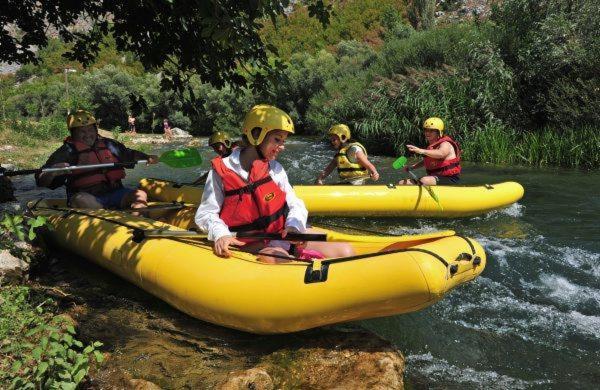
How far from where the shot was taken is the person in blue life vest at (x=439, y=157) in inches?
239

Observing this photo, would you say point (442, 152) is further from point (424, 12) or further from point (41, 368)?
point (424, 12)

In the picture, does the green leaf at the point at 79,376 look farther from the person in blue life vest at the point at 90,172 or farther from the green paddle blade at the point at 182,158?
the green paddle blade at the point at 182,158

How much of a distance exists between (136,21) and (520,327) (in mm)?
4143

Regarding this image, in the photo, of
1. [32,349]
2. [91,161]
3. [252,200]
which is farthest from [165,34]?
[32,349]

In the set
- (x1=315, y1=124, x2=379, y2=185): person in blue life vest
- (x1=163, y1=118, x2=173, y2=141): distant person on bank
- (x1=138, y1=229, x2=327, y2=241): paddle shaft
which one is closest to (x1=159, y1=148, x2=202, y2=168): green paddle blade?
(x1=138, y1=229, x2=327, y2=241): paddle shaft

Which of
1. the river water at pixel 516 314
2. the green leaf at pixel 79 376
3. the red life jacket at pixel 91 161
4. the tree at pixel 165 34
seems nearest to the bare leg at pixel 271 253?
the river water at pixel 516 314

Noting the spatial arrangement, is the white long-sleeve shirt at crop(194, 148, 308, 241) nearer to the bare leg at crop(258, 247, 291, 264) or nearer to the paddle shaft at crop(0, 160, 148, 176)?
the bare leg at crop(258, 247, 291, 264)

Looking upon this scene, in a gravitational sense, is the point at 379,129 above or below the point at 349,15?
below

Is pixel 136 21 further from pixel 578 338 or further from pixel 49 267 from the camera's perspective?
pixel 578 338

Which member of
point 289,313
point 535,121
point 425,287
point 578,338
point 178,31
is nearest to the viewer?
point 425,287

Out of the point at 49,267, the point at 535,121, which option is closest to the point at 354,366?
the point at 49,267

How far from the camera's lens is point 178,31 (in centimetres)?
456

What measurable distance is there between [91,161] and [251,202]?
2.49 meters

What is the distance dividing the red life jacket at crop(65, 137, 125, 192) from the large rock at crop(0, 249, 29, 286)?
1350mm
